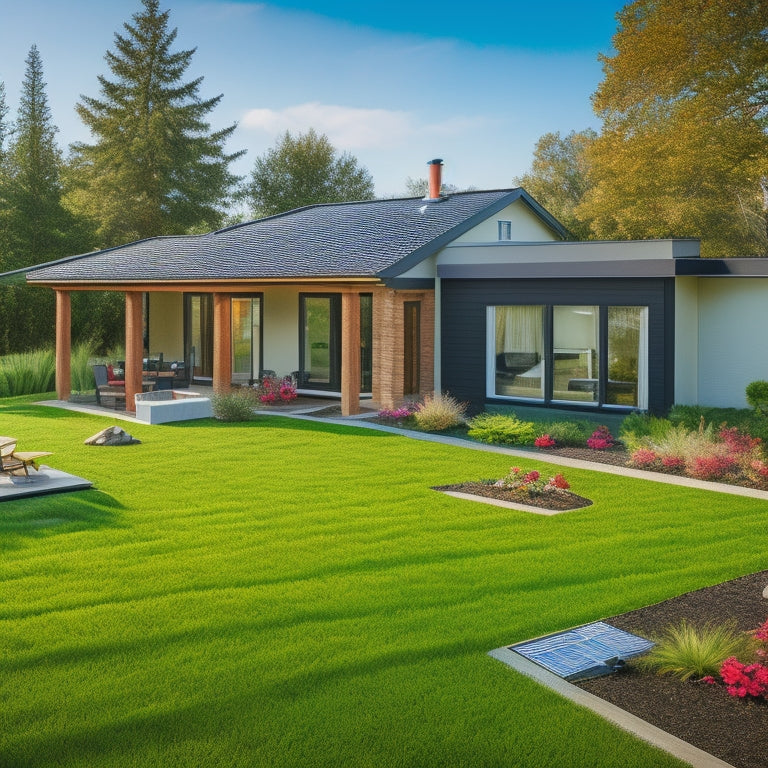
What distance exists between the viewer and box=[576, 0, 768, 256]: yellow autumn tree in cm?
3303

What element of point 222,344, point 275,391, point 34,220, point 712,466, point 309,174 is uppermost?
point 309,174

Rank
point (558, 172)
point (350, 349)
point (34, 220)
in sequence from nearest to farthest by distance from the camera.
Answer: point (350, 349)
point (34, 220)
point (558, 172)

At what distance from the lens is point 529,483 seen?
12430 mm

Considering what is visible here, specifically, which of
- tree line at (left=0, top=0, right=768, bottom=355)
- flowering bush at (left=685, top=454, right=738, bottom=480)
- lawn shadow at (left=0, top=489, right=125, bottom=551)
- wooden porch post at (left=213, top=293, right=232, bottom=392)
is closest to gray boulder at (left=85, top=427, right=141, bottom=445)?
lawn shadow at (left=0, top=489, right=125, bottom=551)

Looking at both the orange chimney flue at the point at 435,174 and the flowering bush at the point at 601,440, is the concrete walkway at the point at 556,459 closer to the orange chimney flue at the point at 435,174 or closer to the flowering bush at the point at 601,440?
the flowering bush at the point at 601,440

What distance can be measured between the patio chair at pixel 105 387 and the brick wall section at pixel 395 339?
626 cm

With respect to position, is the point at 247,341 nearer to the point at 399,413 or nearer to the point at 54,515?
the point at 399,413

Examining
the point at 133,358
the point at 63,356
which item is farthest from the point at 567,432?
the point at 63,356

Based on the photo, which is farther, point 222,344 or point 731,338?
point 222,344

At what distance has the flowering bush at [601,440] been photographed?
16.3m

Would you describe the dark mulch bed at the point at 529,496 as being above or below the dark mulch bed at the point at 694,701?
above

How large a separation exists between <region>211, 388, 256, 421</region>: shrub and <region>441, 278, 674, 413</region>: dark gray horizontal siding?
4059 millimetres

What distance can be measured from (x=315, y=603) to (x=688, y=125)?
28995 mm

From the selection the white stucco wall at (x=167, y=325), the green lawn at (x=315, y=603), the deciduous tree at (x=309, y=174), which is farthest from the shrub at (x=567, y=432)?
the deciduous tree at (x=309, y=174)
